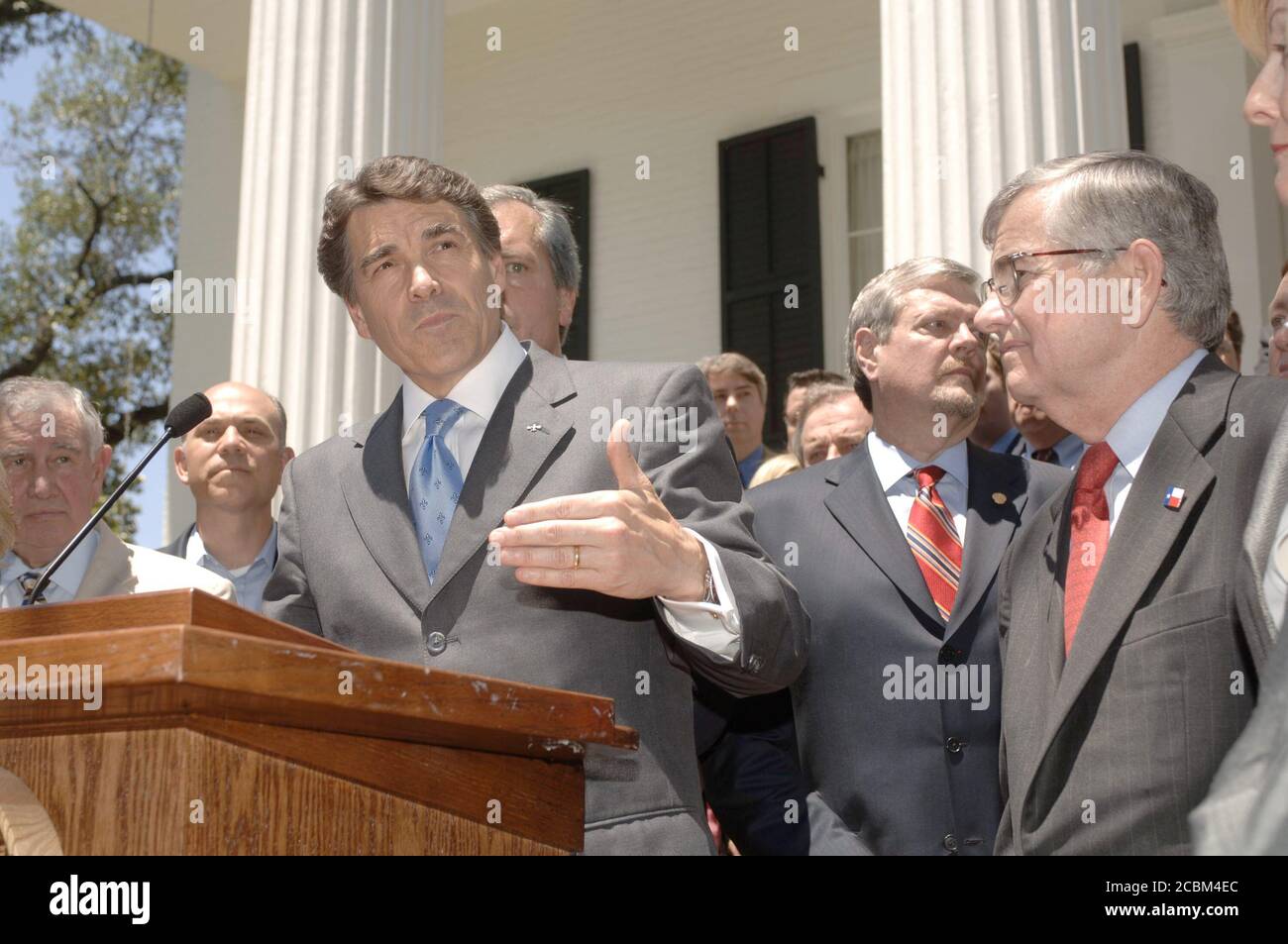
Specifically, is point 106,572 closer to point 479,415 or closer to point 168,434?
point 168,434

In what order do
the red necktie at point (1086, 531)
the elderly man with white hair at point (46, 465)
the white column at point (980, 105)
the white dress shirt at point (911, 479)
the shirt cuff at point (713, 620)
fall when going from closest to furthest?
the shirt cuff at point (713, 620), the red necktie at point (1086, 531), the white dress shirt at point (911, 479), the elderly man with white hair at point (46, 465), the white column at point (980, 105)

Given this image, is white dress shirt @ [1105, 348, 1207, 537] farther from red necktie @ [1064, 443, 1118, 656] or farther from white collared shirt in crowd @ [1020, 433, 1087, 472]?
white collared shirt in crowd @ [1020, 433, 1087, 472]

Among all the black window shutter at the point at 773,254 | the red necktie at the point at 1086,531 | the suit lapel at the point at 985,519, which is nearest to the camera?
the red necktie at the point at 1086,531

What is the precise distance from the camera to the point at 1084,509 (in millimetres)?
2904

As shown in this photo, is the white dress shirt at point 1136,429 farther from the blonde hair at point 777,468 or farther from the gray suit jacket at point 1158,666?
the blonde hair at point 777,468

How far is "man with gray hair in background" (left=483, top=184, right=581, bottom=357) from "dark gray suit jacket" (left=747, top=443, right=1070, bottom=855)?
0.96 meters

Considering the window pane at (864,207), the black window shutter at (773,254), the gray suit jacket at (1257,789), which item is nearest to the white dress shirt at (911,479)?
the gray suit jacket at (1257,789)

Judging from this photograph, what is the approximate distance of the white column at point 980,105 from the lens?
5.60 metres

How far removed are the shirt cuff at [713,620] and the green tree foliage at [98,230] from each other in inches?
686

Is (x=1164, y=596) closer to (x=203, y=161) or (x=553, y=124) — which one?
(x=553, y=124)

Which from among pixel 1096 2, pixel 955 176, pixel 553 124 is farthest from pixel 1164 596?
pixel 553 124

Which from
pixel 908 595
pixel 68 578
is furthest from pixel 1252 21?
pixel 68 578

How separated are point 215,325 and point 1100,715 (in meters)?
10.3

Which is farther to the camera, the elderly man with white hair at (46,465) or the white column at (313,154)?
the white column at (313,154)
